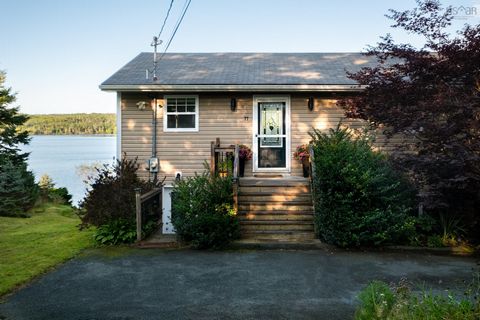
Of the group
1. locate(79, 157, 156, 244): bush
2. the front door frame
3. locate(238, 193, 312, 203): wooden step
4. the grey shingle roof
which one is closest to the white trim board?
the grey shingle roof

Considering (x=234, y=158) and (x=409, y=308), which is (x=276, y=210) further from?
(x=409, y=308)

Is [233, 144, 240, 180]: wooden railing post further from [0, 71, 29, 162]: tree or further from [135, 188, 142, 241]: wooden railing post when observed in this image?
[0, 71, 29, 162]: tree

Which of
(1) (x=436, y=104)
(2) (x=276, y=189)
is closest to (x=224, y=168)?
(2) (x=276, y=189)

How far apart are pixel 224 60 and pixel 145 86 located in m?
4.18

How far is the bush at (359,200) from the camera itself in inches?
295

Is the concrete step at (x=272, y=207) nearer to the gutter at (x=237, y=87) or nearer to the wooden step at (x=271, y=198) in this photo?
the wooden step at (x=271, y=198)

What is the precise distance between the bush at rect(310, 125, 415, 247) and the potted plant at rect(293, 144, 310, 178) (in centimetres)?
223

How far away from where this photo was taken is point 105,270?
6441 millimetres

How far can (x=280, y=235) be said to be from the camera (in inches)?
328

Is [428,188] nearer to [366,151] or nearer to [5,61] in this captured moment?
[366,151]

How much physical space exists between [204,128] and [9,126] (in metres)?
13.7

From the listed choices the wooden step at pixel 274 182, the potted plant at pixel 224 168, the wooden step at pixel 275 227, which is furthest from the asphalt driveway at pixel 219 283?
the potted plant at pixel 224 168

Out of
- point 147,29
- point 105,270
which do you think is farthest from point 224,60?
point 105,270

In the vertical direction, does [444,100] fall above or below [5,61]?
below
